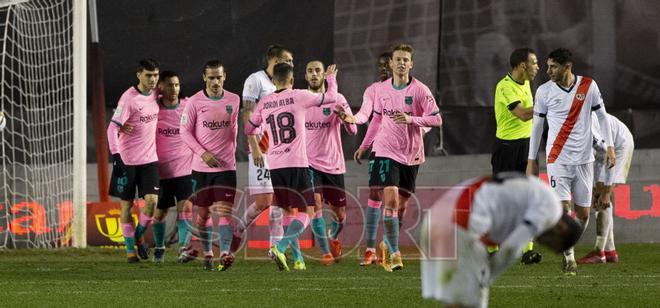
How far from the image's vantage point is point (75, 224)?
13891 mm

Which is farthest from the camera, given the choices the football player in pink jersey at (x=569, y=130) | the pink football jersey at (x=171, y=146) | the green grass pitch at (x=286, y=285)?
the pink football jersey at (x=171, y=146)

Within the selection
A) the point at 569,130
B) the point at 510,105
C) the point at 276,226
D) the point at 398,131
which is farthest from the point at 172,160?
Answer: the point at 569,130

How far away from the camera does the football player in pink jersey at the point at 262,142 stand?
11.0 meters

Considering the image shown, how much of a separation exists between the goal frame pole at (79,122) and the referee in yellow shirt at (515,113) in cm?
463

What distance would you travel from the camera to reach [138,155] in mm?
12344

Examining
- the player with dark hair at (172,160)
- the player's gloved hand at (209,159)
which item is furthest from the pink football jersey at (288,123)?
the player with dark hair at (172,160)

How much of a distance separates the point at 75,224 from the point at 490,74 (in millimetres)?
4910

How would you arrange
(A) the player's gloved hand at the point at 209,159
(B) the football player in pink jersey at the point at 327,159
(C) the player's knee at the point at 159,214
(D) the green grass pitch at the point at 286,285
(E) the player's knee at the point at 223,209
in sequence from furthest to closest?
(C) the player's knee at the point at 159,214 → (B) the football player in pink jersey at the point at 327,159 → (E) the player's knee at the point at 223,209 → (A) the player's gloved hand at the point at 209,159 → (D) the green grass pitch at the point at 286,285

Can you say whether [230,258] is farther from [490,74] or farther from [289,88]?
[490,74]

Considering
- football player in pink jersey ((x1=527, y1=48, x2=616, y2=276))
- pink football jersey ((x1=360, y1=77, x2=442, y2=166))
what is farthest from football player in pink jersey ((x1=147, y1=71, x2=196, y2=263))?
football player in pink jersey ((x1=527, y1=48, x2=616, y2=276))

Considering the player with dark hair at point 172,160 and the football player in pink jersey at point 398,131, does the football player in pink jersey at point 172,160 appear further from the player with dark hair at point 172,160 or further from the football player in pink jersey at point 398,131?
the football player in pink jersey at point 398,131

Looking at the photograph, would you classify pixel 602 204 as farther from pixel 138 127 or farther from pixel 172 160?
pixel 138 127

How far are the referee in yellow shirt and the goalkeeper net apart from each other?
5273 mm

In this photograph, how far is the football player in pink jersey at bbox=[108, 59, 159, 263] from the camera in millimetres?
12219
